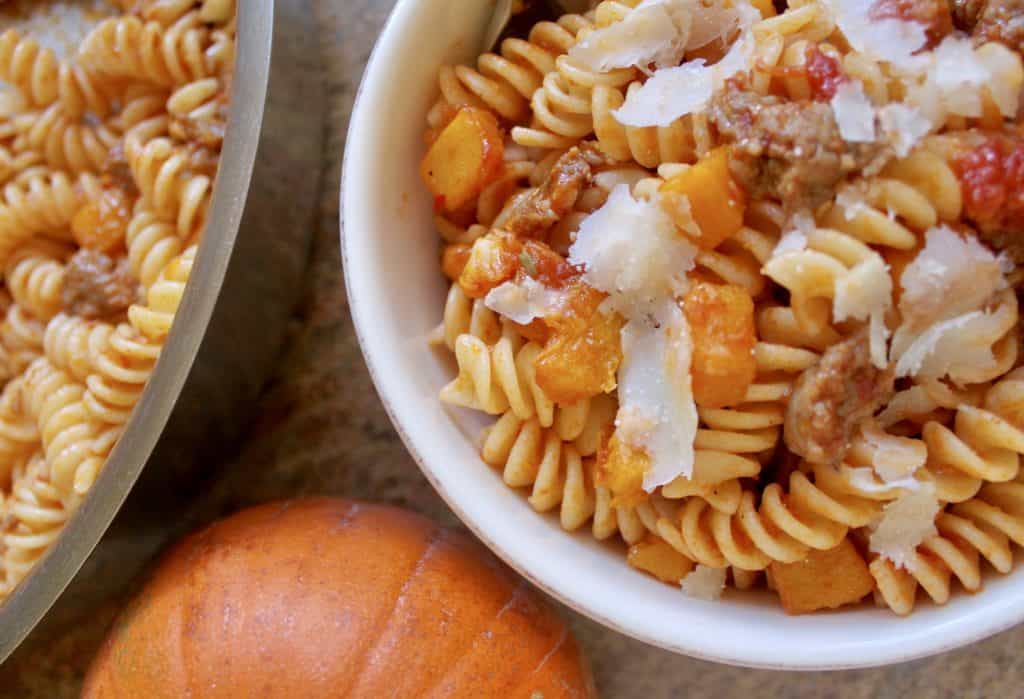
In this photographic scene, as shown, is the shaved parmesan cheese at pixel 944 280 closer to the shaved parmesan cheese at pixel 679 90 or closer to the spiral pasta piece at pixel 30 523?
the shaved parmesan cheese at pixel 679 90

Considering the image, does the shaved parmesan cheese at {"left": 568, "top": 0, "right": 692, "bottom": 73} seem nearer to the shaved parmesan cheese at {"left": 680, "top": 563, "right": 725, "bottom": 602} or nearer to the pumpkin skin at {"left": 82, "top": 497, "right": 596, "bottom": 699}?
the shaved parmesan cheese at {"left": 680, "top": 563, "right": 725, "bottom": 602}

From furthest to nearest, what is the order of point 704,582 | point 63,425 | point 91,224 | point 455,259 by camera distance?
point 91,224
point 63,425
point 455,259
point 704,582

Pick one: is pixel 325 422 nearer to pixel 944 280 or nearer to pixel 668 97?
pixel 668 97

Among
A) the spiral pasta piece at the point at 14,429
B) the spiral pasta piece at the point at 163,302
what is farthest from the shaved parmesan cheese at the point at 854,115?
the spiral pasta piece at the point at 14,429

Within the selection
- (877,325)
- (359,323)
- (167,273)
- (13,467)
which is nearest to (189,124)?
(167,273)

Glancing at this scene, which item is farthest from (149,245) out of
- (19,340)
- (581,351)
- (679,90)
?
(679,90)

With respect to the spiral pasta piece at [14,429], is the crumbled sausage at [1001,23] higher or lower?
higher
